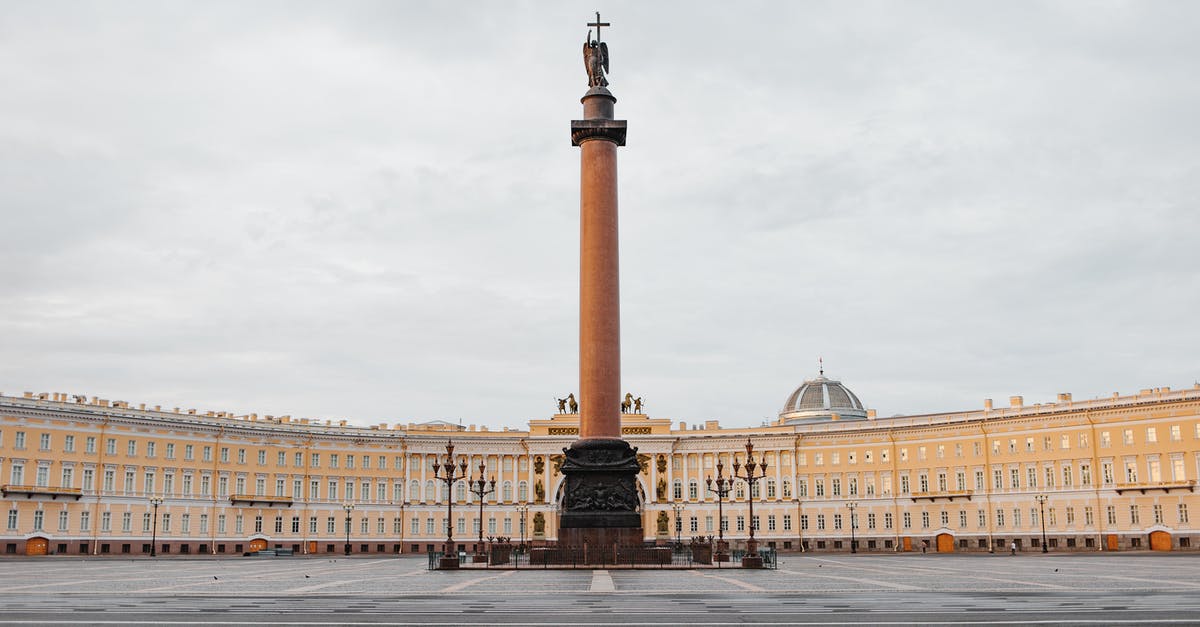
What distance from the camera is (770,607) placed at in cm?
2639

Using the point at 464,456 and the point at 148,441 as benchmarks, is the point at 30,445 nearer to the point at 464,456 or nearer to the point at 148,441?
the point at 148,441

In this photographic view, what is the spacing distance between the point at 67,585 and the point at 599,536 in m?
22.7

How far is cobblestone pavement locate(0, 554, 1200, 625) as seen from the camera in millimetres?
23094

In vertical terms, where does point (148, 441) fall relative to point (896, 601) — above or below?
above

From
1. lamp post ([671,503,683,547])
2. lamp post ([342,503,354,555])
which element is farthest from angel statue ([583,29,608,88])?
lamp post ([671,503,683,547])

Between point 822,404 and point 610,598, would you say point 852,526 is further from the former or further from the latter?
point 610,598

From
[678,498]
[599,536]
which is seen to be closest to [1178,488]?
[678,498]

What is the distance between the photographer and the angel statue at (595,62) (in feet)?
188

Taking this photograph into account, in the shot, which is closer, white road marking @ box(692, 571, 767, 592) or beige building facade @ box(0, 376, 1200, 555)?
white road marking @ box(692, 571, 767, 592)

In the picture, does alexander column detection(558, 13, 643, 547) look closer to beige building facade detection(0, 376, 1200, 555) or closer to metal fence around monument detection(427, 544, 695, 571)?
metal fence around monument detection(427, 544, 695, 571)

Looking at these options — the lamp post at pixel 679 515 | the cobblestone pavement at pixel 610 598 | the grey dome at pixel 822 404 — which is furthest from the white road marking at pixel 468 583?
the grey dome at pixel 822 404

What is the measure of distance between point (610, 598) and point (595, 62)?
114ft

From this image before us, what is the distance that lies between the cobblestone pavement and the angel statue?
85.4 feet

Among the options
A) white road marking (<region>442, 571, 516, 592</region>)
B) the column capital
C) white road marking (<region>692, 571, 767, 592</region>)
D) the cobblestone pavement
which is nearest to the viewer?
the cobblestone pavement
